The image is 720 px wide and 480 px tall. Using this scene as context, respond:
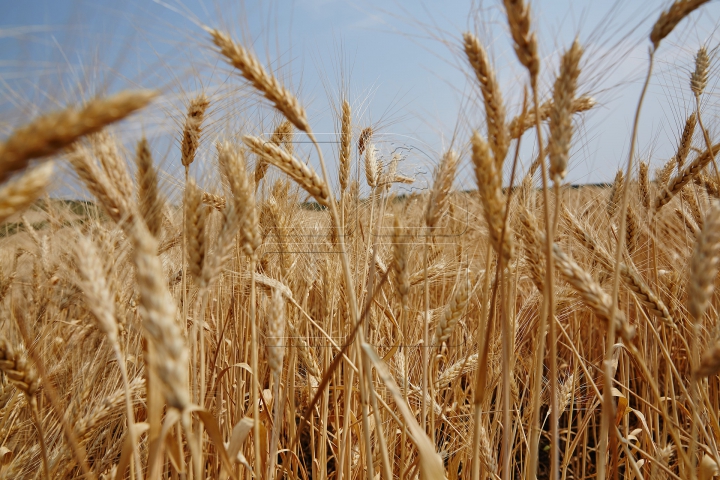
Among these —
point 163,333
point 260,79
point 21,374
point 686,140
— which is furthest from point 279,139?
point 686,140

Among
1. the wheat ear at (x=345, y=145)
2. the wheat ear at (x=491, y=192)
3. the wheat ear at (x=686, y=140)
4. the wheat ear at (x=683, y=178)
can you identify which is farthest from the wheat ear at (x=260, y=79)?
the wheat ear at (x=686, y=140)

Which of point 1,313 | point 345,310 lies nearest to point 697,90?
point 345,310

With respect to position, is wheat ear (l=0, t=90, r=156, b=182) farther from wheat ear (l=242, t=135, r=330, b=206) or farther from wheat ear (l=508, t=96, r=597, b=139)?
wheat ear (l=508, t=96, r=597, b=139)

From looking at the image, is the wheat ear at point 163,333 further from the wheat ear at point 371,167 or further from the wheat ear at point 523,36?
the wheat ear at point 371,167

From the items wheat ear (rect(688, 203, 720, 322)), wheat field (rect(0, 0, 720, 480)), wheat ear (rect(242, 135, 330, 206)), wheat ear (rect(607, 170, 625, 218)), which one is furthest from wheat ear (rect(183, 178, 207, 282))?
wheat ear (rect(607, 170, 625, 218))

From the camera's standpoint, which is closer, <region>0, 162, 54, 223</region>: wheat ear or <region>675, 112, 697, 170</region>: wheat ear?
<region>0, 162, 54, 223</region>: wheat ear

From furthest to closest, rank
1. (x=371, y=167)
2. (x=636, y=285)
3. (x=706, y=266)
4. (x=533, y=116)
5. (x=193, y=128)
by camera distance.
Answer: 1. (x=371, y=167)
2. (x=193, y=128)
3. (x=636, y=285)
4. (x=533, y=116)
5. (x=706, y=266)

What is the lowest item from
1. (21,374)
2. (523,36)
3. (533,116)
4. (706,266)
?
(21,374)

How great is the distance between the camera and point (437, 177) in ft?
4.26

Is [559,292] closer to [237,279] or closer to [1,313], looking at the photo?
[237,279]

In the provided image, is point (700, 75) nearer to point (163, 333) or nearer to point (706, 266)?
point (706, 266)

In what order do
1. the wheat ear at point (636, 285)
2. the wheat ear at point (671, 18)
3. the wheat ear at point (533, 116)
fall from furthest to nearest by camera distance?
the wheat ear at point (636, 285) < the wheat ear at point (533, 116) < the wheat ear at point (671, 18)

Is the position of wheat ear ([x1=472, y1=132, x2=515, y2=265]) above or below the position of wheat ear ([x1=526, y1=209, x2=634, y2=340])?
above

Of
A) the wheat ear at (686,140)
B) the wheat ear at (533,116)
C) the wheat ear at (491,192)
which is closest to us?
the wheat ear at (491,192)
